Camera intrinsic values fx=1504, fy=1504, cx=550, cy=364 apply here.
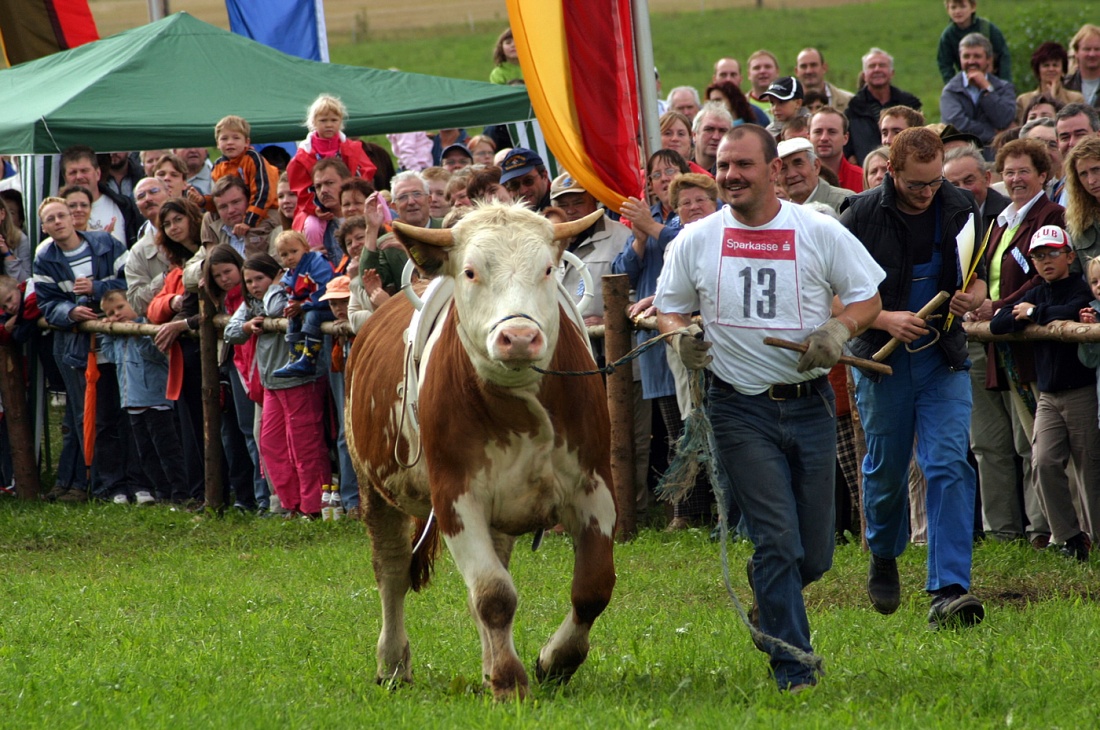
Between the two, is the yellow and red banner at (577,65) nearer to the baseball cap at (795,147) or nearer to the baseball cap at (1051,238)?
the baseball cap at (795,147)

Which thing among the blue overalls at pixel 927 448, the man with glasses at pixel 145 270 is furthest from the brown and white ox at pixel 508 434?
the man with glasses at pixel 145 270

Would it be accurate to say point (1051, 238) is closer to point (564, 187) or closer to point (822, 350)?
point (822, 350)

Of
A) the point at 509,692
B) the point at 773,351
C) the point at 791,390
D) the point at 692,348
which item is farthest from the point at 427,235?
the point at 509,692

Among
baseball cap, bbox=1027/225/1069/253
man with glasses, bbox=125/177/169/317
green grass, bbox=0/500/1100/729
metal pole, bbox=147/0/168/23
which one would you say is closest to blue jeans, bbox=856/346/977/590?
green grass, bbox=0/500/1100/729

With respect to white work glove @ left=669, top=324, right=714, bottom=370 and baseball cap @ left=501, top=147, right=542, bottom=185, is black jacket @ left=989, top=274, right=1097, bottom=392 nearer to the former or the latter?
white work glove @ left=669, top=324, right=714, bottom=370

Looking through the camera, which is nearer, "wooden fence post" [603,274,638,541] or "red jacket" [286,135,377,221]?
"wooden fence post" [603,274,638,541]

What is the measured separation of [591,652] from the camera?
7.06 metres

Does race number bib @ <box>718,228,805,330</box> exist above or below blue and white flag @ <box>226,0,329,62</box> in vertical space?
below

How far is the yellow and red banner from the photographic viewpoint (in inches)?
435

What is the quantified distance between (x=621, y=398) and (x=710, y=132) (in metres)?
3.04

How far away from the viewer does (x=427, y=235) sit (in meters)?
6.22

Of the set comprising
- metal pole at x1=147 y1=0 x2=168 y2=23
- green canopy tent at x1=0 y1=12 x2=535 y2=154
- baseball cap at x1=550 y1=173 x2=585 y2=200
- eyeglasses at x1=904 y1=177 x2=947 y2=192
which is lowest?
baseball cap at x1=550 y1=173 x2=585 y2=200

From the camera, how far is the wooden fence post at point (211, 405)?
42.9ft

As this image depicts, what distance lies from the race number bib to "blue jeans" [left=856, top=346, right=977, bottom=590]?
4.32 ft
